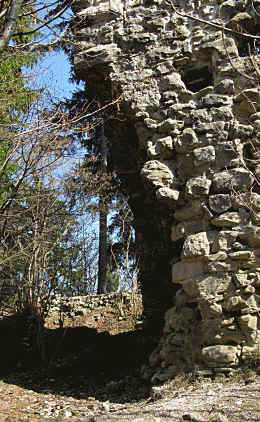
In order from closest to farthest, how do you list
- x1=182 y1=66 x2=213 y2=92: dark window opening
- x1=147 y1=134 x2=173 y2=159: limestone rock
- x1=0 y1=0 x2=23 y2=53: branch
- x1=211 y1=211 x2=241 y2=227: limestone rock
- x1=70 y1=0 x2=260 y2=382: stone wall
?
x1=0 y1=0 x2=23 y2=53: branch → x1=70 y1=0 x2=260 y2=382: stone wall → x1=211 y1=211 x2=241 y2=227: limestone rock → x1=147 y1=134 x2=173 y2=159: limestone rock → x1=182 y1=66 x2=213 y2=92: dark window opening

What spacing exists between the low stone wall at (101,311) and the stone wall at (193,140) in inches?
140

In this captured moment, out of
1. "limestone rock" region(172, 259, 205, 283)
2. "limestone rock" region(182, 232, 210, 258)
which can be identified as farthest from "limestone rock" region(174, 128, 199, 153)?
"limestone rock" region(172, 259, 205, 283)

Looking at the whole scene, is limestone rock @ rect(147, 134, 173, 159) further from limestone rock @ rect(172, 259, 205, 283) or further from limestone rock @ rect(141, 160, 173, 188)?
limestone rock @ rect(172, 259, 205, 283)

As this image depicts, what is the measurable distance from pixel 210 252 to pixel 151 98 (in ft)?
6.39

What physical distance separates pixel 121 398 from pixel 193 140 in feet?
9.55

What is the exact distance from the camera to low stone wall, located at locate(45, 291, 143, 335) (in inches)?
325

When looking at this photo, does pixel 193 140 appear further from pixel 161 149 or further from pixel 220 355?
pixel 220 355

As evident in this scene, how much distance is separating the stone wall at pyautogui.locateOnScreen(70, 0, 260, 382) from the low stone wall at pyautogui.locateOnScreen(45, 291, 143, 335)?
356 cm

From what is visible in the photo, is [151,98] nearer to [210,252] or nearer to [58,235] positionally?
[210,252]

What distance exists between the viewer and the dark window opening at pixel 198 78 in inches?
194

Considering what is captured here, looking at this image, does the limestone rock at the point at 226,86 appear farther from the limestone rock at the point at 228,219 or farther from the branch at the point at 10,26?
the branch at the point at 10,26

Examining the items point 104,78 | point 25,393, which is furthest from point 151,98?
point 25,393

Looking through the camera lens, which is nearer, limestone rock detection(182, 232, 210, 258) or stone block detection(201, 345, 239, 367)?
stone block detection(201, 345, 239, 367)

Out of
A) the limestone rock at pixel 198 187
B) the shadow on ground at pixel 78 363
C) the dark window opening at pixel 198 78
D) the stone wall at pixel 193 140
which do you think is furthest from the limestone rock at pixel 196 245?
the dark window opening at pixel 198 78
